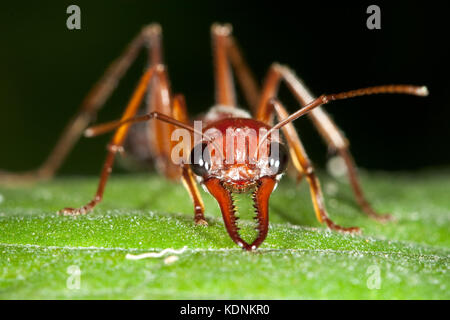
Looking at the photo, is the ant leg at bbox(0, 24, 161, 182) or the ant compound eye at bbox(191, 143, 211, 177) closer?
the ant compound eye at bbox(191, 143, 211, 177)

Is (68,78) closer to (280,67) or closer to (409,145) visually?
(280,67)

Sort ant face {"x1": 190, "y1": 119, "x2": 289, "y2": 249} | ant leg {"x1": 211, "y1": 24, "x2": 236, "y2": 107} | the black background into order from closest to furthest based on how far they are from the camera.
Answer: ant face {"x1": 190, "y1": 119, "x2": 289, "y2": 249}, ant leg {"x1": 211, "y1": 24, "x2": 236, "y2": 107}, the black background

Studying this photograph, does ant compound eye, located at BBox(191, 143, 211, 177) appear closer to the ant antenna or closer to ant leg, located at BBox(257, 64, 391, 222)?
the ant antenna

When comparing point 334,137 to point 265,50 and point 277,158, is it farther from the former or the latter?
point 265,50

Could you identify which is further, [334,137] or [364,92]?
[334,137]

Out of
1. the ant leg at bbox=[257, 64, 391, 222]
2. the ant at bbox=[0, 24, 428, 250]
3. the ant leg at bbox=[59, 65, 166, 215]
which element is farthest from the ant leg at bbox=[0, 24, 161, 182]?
the ant leg at bbox=[257, 64, 391, 222]

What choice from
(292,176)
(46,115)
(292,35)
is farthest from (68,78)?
(292,176)

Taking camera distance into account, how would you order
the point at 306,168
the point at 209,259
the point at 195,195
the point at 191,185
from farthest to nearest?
the point at 306,168, the point at 191,185, the point at 195,195, the point at 209,259

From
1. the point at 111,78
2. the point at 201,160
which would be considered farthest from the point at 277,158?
the point at 111,78

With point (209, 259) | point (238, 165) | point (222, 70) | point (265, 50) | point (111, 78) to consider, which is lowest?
point (209, 259)
